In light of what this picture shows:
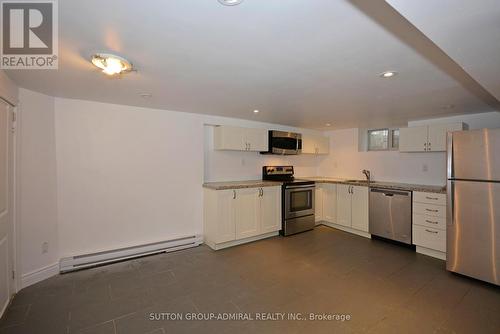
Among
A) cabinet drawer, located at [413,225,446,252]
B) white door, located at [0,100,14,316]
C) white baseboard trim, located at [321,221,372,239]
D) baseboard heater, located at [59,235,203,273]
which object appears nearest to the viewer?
white door, located at [0,100,14,316]

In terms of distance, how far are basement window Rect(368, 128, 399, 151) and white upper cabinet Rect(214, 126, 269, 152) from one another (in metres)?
2.41

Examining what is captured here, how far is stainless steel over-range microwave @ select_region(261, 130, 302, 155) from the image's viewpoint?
14.1 ft

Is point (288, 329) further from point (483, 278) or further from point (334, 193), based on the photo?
point (334, 193)

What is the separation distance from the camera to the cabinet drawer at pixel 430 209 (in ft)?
10.2

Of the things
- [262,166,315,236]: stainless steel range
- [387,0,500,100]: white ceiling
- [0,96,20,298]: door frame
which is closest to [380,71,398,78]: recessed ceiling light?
[387,0,500,100]: white ceiling

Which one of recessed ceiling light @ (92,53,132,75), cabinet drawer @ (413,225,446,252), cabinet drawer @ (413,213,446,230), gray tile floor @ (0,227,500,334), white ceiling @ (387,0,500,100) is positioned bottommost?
gray tile floor @ (0,227,500,334)

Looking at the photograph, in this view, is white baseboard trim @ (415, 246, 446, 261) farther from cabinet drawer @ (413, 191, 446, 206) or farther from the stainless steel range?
the stainless steel range

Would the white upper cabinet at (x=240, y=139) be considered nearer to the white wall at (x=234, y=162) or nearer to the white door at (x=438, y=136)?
the white wall at (x=234, y=162)

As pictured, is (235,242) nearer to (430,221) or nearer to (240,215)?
(240,215)

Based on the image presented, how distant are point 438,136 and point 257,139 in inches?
114

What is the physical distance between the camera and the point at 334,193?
4535 mm

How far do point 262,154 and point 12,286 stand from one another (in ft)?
12.5

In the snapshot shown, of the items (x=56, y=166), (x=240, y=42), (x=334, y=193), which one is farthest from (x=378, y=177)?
(x=56, y=166)

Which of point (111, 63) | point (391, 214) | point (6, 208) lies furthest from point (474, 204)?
point (6, 208)
